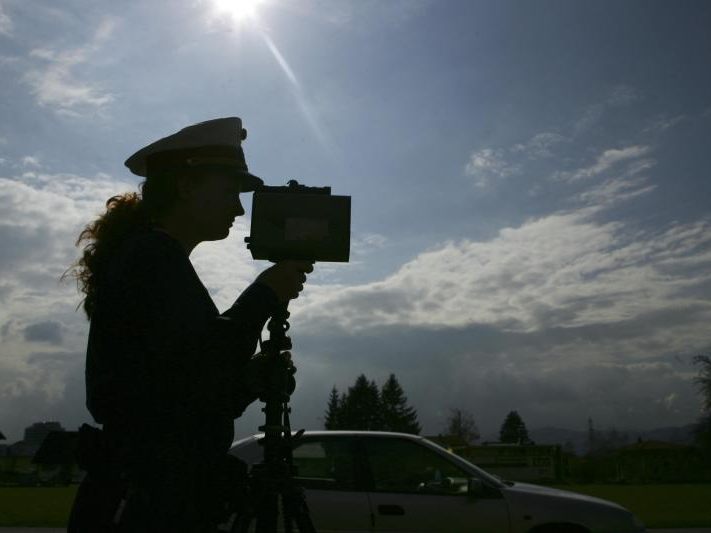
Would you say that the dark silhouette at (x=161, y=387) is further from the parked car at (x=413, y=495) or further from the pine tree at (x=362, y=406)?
the pine tree at (x=362, y=406)

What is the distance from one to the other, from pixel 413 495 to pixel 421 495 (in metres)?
0.08

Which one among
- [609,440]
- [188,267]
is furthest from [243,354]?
[609,440]

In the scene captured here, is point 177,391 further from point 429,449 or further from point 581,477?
point 581,477

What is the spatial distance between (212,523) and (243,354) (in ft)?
1.62

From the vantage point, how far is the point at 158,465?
180cm

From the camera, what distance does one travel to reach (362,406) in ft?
307

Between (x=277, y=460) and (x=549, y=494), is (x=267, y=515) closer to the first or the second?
(x=277, y=460)

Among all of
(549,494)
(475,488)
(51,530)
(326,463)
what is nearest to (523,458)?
(51,530)

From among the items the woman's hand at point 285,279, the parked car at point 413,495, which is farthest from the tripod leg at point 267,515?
the parked car at point 413,495

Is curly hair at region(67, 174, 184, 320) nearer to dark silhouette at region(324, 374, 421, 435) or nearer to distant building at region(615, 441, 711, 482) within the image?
distant building at region(615, 441, 711, 482)

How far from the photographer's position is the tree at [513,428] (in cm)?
12225

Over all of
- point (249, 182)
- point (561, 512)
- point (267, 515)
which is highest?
point (249, 182)

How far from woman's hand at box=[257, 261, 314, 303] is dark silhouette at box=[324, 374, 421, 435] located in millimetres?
87902

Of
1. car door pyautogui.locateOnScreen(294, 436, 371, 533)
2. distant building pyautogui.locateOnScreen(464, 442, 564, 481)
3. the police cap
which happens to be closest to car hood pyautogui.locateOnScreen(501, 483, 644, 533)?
car door pyautogui.locateOnScreen(294, 436, 371, 533)
